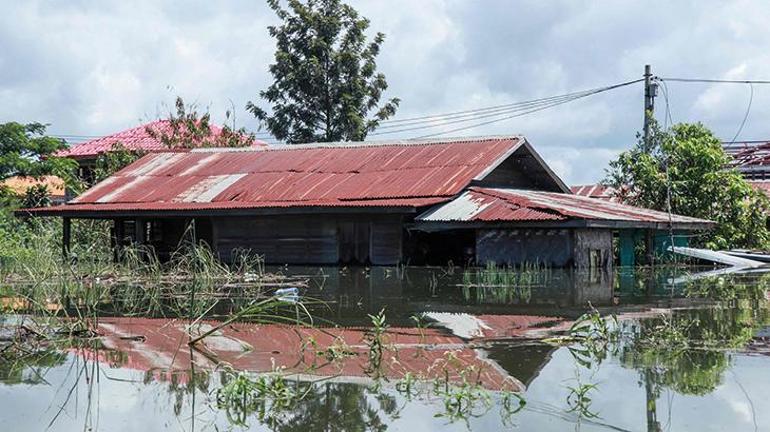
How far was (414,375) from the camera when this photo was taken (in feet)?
21.4

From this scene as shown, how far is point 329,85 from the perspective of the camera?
113 feet

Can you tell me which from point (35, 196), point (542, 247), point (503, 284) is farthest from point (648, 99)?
point (35, 196)

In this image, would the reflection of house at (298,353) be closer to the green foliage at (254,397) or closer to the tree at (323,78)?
the green foliage at (254,397)

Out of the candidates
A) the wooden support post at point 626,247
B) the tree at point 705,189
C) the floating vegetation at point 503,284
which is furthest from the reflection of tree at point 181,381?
the tree at point 705,189

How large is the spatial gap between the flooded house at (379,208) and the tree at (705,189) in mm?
2373

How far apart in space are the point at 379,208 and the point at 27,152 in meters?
13.0

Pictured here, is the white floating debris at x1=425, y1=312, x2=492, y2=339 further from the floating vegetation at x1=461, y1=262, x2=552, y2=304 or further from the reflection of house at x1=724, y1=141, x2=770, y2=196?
the reflection of house at x1=724, y1=141, x2=770, y2=196

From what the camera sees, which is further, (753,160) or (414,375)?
(753,160)

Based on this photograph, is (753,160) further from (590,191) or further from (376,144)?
(376,144)

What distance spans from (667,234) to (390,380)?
19.6 m

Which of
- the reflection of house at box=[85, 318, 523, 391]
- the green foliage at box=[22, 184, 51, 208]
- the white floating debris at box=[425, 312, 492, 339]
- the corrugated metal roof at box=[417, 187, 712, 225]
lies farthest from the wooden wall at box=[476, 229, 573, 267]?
the green foliage at box=[22, 184, 51, 208]

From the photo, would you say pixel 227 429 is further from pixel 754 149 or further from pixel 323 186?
pixel 754 149

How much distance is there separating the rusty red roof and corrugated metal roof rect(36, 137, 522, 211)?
8721mm

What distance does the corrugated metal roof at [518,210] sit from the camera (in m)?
19.5
